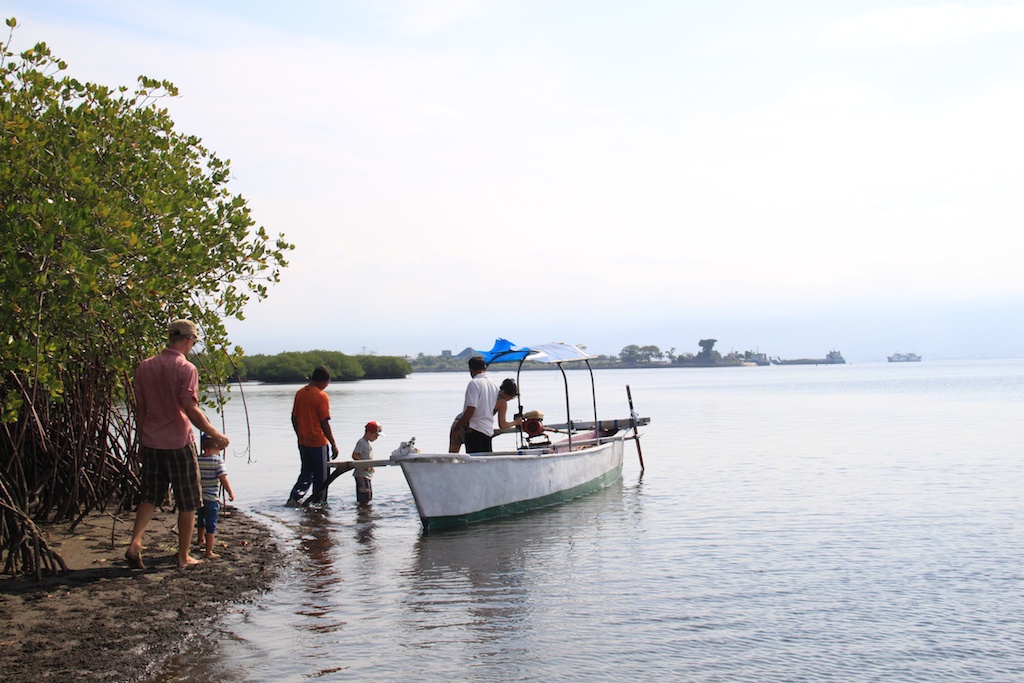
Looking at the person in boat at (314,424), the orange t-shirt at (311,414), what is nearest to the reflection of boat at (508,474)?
the person in boat at (314,424)

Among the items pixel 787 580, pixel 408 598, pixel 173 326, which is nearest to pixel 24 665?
pixel 173 326

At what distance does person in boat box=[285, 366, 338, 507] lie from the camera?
41.2 ft

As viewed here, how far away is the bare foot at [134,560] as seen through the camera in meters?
8.20

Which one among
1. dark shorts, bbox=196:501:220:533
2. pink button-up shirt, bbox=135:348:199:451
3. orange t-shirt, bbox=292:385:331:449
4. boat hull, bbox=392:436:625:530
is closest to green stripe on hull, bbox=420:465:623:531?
boat hull, bbox=392:436:625:530

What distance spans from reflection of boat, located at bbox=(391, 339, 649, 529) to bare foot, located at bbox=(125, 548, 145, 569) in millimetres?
3181

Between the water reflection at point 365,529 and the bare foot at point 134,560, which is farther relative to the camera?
the water reflection at point 365,529

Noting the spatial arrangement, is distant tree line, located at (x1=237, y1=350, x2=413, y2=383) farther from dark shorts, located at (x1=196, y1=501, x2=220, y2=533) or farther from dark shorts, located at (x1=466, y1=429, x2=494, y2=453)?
dark shorts, located at (x1=196, y1=501, x2=220, y2=533)

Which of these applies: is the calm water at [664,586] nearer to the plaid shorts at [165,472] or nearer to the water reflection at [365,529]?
the water reflection at [365,529]

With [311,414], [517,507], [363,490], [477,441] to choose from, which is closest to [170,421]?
[311,414]

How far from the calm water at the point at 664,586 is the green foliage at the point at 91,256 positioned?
250cm

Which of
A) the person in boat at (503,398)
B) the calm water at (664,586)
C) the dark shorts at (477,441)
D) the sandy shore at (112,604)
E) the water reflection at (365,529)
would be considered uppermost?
the person in boat at (503,398)

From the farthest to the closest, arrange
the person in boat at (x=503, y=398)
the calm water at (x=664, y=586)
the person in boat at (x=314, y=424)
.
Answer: the person in boat at (x=503, y=398) < the person in boat at (x=314, y=424) < the calm water at (x=664, y=586)

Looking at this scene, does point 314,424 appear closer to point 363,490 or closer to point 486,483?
point 363,490

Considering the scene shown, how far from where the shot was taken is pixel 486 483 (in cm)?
1230
